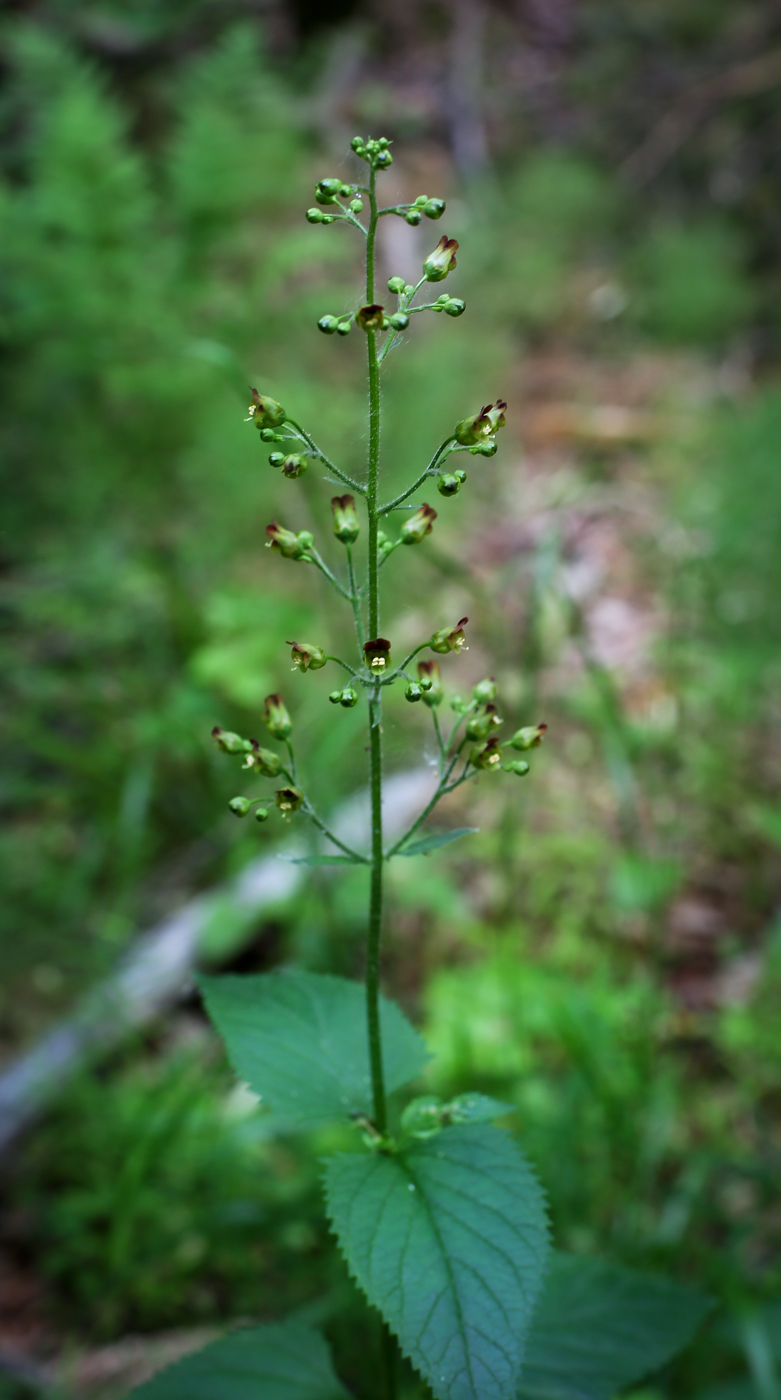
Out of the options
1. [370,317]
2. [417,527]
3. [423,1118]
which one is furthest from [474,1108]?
[370,317]

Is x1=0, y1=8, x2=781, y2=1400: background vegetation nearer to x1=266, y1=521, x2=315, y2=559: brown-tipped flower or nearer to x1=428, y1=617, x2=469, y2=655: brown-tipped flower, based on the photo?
x1=428, y1=617, x2=469, y2=655: brown-tipped flower

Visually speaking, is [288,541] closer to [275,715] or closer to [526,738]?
[275,715]

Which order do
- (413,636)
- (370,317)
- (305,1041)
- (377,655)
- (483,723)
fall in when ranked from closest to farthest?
(370,317)
(377,655)
(483,723)
(305,1041)
(413,636)

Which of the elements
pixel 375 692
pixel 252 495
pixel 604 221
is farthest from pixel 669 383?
pixel 375 692

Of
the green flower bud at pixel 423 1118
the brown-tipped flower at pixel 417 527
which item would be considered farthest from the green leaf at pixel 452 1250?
the brown-tipped flower at pixel 417 527

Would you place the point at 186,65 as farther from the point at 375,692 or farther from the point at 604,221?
the point at 375,692

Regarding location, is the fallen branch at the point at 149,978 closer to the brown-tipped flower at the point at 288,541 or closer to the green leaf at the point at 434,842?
the green leaf at the point at 434,842
